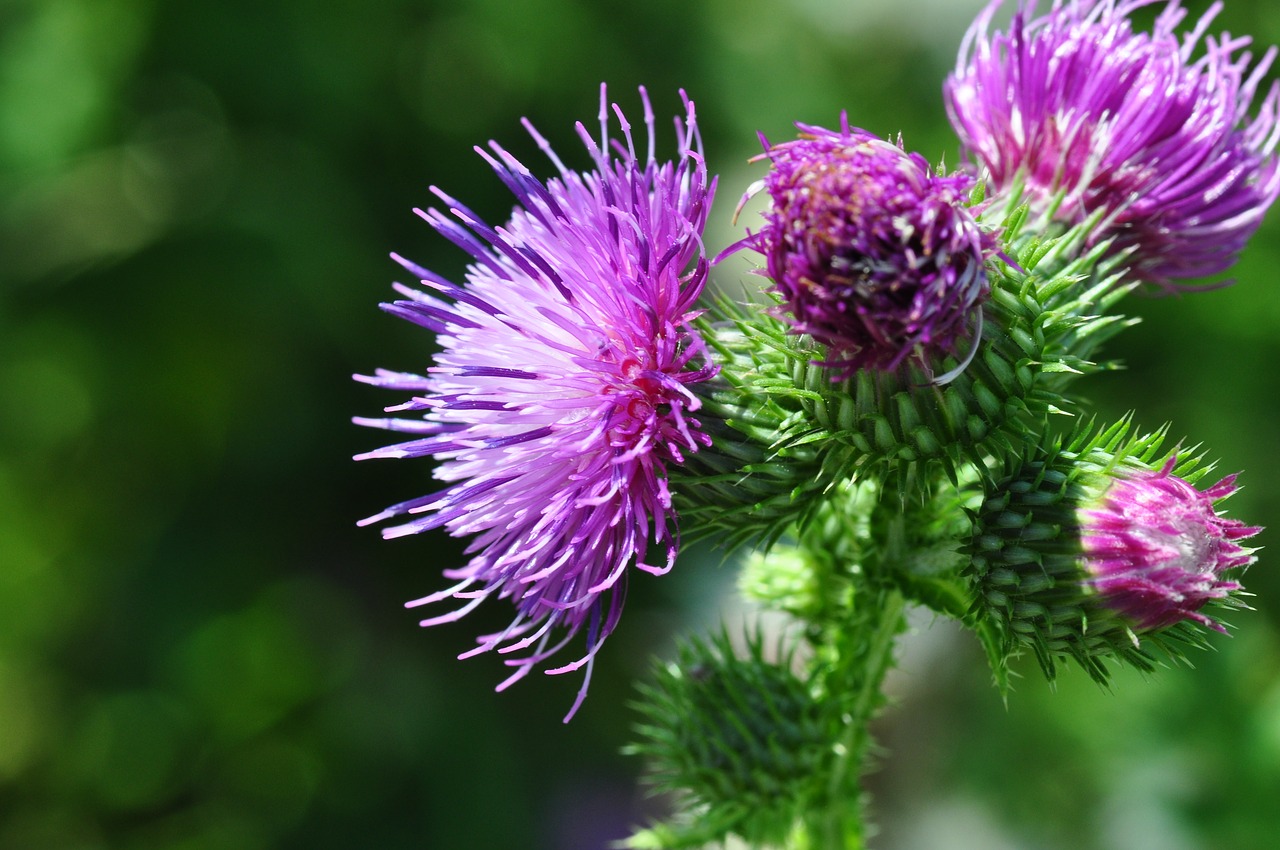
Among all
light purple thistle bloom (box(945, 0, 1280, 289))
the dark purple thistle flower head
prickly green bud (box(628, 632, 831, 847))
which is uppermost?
light purple thistle bloom (box(945, 0, 1280, 289))

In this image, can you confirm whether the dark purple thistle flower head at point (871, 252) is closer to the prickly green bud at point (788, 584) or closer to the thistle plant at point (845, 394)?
the thistle plant at point (845, 394)

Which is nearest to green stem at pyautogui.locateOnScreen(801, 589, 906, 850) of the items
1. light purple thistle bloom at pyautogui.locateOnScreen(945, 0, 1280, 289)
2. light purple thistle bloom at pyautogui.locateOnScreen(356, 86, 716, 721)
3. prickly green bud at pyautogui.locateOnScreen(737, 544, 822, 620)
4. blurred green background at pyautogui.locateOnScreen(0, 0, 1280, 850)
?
prickly green bud at pyautogui.locateOnScreen(737, 544, 822, 620)

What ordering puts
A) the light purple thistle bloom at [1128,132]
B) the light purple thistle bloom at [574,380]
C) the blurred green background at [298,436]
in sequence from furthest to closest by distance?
the blurred green background at [298,436] < the light purple thistle bloom at [1128,132] < the light purple thistle bloom at [574,380]

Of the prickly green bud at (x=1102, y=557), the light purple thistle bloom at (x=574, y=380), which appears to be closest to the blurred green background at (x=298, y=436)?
the prickly green bud at (x=1102, y=557)

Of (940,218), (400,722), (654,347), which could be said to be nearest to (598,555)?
(654,347)

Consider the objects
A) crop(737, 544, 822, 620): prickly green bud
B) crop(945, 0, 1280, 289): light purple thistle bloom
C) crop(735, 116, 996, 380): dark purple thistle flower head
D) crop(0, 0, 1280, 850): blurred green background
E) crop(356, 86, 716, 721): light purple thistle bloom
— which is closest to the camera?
crop(735, 116, 996, 380): dark purple thistle flower head

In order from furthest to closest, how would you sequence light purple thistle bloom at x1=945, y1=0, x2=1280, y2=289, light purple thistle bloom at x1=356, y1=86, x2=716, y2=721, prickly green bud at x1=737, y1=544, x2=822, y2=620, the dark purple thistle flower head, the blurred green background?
the blurred green background, prickly green bud at x1=737, y1=544, x2=822, y2=620, light purple thistle bloom at x1=945, y1=0, x2=1280, y2=289, light purple thistle bloom at x1=356, y1=86, x2=716, y2=721, the dark purple thistle flower head

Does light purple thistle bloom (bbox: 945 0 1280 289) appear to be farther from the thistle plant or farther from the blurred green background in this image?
the blurred green background
